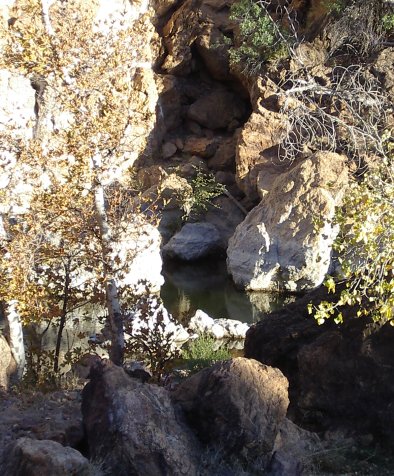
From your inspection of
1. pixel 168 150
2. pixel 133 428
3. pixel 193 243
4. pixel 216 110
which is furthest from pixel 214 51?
pixel 133 428

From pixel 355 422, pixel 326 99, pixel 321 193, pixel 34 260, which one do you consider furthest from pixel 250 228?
pixel 355 422

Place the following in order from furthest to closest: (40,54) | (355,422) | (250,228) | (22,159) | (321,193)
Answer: (250,228) → (321,193) → (22,159) → (40,54) → (355,422)

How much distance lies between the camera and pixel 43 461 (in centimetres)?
373

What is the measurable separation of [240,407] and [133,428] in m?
0.85

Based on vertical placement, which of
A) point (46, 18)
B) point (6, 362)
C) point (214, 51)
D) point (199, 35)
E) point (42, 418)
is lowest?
point (42, 418)

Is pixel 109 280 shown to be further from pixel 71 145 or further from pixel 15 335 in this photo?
pixel 15 335

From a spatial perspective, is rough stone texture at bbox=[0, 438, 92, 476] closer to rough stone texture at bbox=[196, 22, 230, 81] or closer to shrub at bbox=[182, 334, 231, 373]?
shrub at bbox=[182, 334, 231, 373]

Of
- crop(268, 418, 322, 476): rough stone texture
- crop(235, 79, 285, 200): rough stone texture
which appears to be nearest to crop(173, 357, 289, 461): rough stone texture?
crop(268, 418, 322, 476): rough stone texture

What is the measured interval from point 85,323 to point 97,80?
8.50 metres

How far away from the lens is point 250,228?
60.4 ft

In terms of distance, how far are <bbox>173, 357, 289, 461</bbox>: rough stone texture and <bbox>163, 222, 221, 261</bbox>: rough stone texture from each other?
1687cm

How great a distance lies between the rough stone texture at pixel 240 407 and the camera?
15.3 ft

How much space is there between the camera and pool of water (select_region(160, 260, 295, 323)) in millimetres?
16406

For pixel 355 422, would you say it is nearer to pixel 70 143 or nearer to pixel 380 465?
pixel 380 465
